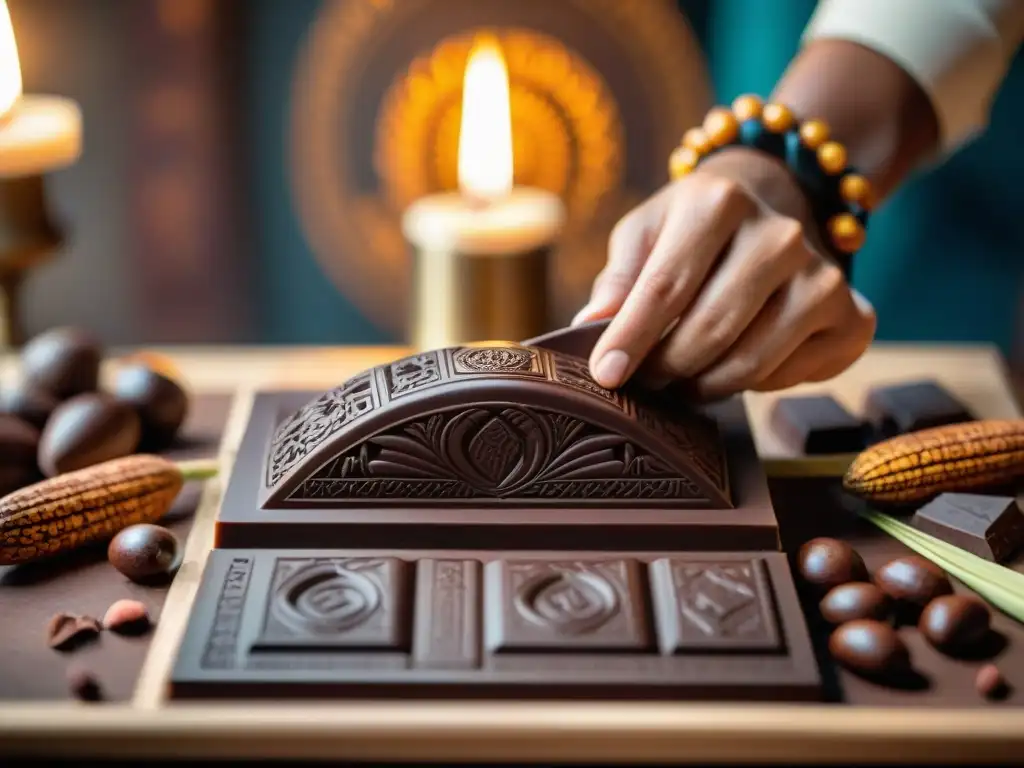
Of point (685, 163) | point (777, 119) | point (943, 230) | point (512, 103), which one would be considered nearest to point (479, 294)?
point (685, 163)

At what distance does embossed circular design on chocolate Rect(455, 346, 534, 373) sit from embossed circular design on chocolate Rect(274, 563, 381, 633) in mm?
189

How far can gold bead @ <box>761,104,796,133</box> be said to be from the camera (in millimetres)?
1226

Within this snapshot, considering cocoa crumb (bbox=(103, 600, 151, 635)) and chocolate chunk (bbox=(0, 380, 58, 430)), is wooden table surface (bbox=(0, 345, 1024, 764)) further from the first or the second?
chocolate chunk (bbox=(0, 380, 58, 430))

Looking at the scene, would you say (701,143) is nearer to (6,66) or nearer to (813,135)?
(813,135)

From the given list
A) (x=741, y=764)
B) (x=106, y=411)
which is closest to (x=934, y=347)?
(x=741, y=764)

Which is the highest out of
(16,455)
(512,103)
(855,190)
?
(512,103)

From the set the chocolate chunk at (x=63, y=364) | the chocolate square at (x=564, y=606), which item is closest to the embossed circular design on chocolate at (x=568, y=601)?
the chocolate square at (x=564, y=606)

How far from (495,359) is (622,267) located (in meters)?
0.18

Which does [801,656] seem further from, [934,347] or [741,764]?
[934,347]

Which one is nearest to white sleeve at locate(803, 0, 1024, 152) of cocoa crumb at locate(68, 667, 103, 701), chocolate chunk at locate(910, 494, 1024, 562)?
chocolate chunk at locate(910, 494, 1024, 562)

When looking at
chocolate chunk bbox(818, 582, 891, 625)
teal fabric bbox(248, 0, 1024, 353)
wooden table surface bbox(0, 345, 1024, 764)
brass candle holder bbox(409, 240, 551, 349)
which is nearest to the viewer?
wooden table surface bbox(0, 345, 1024, 764)

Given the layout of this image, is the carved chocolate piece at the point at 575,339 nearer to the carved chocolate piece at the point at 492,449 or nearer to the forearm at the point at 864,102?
the carved chocolate piece at the point at 492,449

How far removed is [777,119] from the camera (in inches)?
48.3

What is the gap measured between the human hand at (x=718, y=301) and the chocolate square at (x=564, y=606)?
165mm
